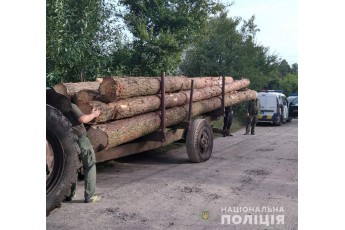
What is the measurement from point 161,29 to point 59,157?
8502mm

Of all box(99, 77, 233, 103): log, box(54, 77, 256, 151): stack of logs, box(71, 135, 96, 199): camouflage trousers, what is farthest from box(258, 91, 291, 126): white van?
box(71, 135, 96, 199): camouflage trousers

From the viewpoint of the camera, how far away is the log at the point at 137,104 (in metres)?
6.79

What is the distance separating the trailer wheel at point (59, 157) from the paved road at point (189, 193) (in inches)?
13.5

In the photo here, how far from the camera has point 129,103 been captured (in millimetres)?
7547

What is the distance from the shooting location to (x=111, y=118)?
7.11 meters

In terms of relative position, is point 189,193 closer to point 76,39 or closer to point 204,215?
point 204,215

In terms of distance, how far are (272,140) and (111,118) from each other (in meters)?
6.91

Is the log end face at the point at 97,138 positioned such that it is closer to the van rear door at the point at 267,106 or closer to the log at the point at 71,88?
the log at the point at 71,88

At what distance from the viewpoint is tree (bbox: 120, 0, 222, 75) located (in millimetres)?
12273

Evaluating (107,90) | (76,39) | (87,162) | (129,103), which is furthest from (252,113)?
(87,162)

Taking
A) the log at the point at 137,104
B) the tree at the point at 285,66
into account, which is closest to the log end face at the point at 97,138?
the log at the point at 137,104

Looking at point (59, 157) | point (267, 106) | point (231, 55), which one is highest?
point (231, 55)
